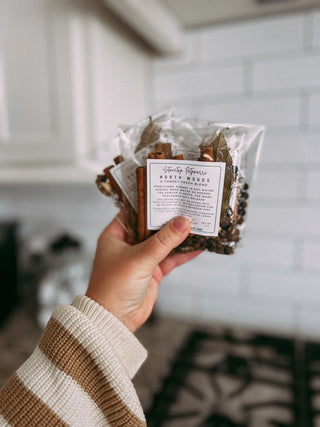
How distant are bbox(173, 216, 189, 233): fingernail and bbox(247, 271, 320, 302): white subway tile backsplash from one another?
27.7 inches

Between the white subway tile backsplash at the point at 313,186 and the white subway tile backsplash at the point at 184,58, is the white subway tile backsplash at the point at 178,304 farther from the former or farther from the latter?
the white subway tile backsplash at the point at 184,58

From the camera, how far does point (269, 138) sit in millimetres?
969

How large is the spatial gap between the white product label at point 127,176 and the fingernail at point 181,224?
0.29 feet

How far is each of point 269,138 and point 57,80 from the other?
610 millimetres

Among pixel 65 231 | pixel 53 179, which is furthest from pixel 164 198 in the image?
pixel 65 231

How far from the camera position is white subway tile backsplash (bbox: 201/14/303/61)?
91cm

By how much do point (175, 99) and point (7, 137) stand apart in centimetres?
53

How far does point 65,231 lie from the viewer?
51.4 inches

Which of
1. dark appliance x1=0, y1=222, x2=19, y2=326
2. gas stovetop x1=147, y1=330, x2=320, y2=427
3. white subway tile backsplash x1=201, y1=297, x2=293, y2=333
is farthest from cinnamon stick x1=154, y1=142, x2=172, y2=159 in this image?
dark appliance x1=0, y1=222, x2=19, y2=326

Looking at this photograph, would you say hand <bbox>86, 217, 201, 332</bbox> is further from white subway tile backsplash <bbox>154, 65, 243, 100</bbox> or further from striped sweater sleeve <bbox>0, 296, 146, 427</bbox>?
white subway tile backsplash <bbox>154, 65, 243, 100</bbox>

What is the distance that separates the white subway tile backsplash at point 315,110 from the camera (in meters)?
0.92

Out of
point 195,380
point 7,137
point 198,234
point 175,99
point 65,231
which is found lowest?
point 195,380

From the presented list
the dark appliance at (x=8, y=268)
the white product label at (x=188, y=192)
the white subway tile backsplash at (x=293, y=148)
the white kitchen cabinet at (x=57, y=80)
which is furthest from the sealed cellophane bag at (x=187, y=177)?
the dark appliance at (x=8, y=268)

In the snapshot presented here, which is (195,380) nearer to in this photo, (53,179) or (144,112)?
(53,179)
